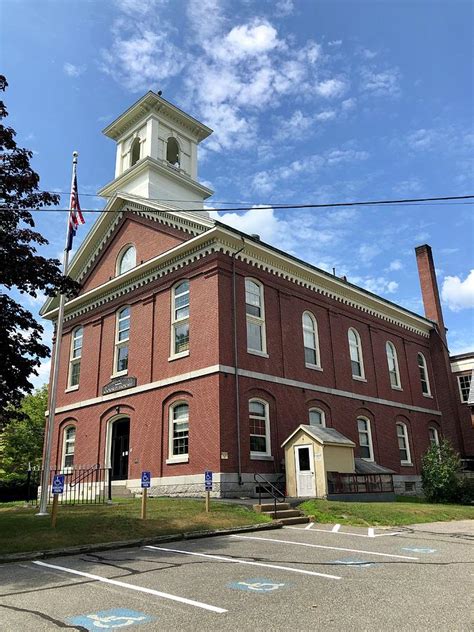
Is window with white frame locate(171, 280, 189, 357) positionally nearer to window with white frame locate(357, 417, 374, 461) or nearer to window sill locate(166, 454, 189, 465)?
window sill locate(166, 454, 189, 465)

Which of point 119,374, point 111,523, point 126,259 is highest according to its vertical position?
point 126,259

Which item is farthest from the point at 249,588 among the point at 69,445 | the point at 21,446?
the point at 21,446

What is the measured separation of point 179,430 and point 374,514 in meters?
8.75

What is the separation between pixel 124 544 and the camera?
11414mm

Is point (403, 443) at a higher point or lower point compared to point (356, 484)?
higher

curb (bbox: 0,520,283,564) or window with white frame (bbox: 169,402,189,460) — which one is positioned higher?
window with white frame (bbox: 169,402,189,460)

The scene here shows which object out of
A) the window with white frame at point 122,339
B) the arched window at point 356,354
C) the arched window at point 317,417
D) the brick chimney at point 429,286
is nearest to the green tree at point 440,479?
the arched window at point 317,417

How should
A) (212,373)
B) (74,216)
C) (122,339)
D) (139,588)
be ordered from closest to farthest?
(139,588), (74,216), (212,373), (122,339)

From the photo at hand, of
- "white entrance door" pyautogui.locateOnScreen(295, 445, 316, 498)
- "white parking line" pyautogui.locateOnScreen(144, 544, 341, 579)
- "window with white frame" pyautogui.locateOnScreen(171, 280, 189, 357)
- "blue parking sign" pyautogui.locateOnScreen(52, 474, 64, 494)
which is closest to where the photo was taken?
"white parking line" pyautogui.locateOnScreen(144, 544, 341, 579)

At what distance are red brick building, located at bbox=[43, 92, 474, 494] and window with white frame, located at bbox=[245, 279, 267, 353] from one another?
6 centimetres

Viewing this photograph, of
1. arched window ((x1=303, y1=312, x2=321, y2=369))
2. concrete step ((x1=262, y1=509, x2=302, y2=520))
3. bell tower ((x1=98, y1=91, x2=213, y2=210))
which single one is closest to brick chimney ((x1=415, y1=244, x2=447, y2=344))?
arched window ((x1=303, y1=312, x2=321, y2=369))

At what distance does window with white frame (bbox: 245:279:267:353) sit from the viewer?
23.0 metres

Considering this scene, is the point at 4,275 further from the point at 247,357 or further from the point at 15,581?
the point at 247,357

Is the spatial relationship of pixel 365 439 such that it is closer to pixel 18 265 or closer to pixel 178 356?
pixel 178 356
